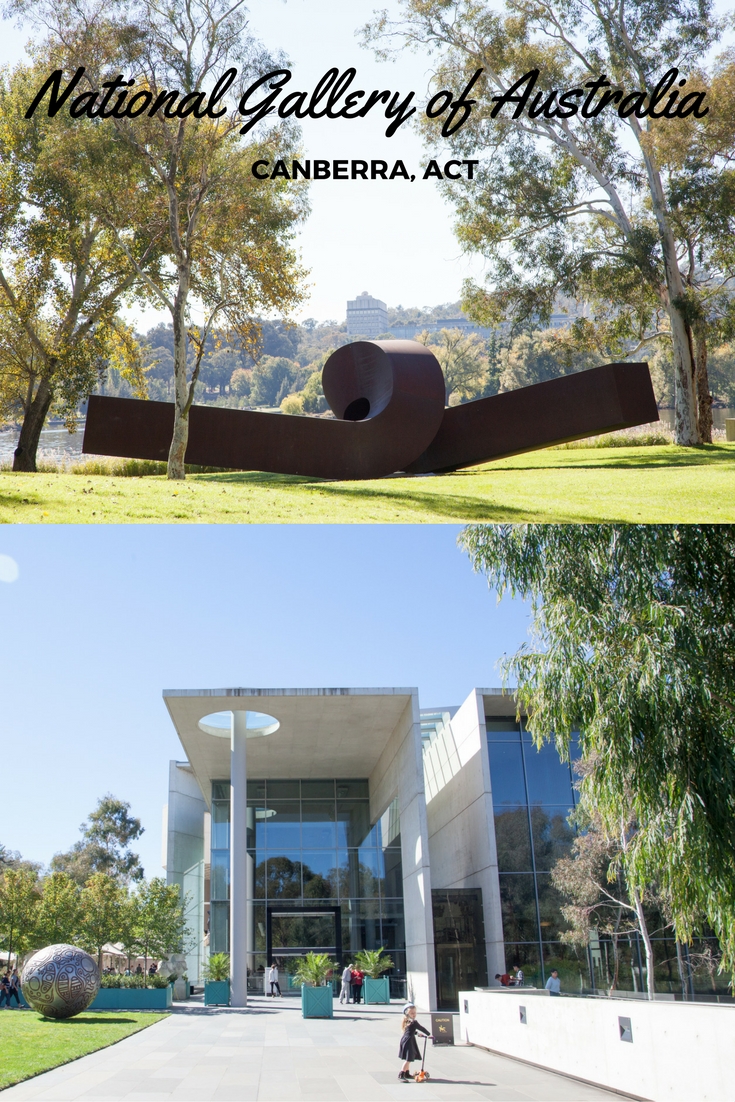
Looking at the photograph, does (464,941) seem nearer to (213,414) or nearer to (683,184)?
(213,414)

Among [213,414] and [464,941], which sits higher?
[213,414]

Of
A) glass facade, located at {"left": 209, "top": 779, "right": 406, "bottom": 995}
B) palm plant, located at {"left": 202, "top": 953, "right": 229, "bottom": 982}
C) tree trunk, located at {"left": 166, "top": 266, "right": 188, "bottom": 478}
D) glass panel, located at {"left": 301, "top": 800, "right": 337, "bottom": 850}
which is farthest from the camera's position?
glass panel, located at {"left": 301, "top": 800, "right": 337, "bottom": 850}

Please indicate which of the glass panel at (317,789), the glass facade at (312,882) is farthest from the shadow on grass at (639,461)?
the glass panel at (317,789)

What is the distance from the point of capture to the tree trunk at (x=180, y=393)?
12.5m

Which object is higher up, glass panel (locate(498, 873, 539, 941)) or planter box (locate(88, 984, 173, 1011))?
glass panel (locate(498, 873, 539, 941))

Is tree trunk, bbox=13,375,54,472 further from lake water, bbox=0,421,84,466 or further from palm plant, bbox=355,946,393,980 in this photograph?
palm plant, bbox=355,946,393,980

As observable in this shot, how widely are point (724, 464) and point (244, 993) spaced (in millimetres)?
15100

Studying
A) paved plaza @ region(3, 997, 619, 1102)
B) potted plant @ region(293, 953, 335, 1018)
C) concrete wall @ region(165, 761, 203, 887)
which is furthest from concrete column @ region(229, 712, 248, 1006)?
concrete wall @ region(165, 761, 203, 887)

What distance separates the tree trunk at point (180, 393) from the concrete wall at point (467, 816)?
11.1 m

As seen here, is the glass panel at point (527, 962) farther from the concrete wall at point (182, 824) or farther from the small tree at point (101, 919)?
the concrete wall at point (182, 824)

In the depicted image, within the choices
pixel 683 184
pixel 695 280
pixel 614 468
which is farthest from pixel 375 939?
pixel 683 184

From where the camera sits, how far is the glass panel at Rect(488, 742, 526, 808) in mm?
21422

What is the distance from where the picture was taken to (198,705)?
2116cm

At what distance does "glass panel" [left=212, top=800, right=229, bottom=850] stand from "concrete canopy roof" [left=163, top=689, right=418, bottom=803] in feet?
3.00
